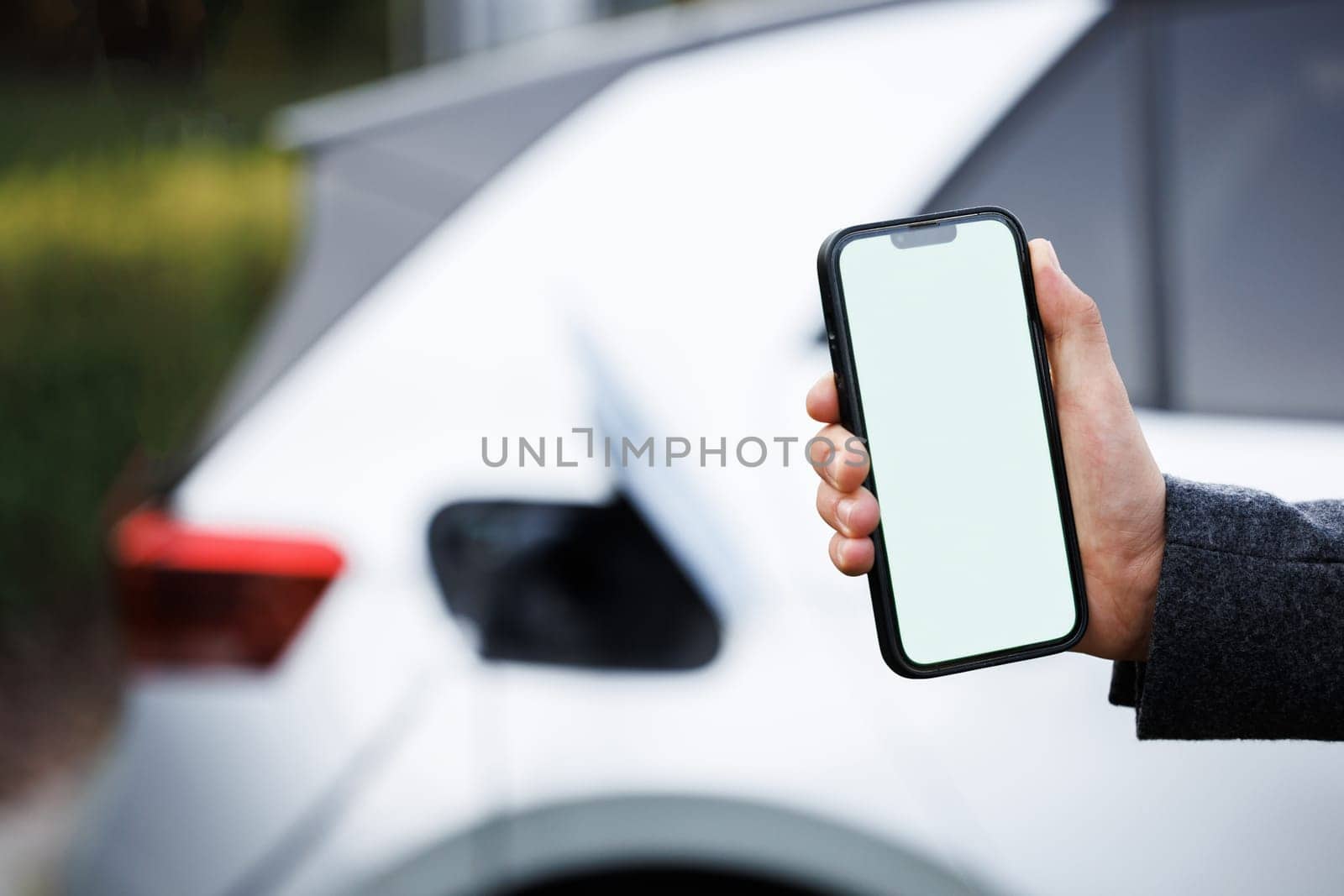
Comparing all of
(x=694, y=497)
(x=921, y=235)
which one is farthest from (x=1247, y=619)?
(x=694, y=497)

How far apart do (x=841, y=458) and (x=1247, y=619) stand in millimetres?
A: 286

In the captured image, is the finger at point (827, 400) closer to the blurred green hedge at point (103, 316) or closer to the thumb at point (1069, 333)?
the thumb at point (1069, 333)

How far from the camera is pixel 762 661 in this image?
1.09m

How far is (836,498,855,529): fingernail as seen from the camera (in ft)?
2.17

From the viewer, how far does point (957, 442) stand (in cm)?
67

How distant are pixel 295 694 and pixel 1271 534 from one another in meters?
0.94

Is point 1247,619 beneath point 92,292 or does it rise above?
beneath

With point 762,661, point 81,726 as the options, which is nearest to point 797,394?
point 762,661

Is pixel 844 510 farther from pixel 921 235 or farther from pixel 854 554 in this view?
pixel 921 235

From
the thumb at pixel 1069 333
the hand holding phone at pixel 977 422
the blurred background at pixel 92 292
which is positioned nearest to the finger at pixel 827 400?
the hand holding phone at pixel 977 422

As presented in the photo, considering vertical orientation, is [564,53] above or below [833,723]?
above

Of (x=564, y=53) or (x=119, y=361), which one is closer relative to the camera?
(x=564, y=53)

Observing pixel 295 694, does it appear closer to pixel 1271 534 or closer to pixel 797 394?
pixel 797 394

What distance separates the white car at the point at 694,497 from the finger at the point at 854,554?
0.37 m
